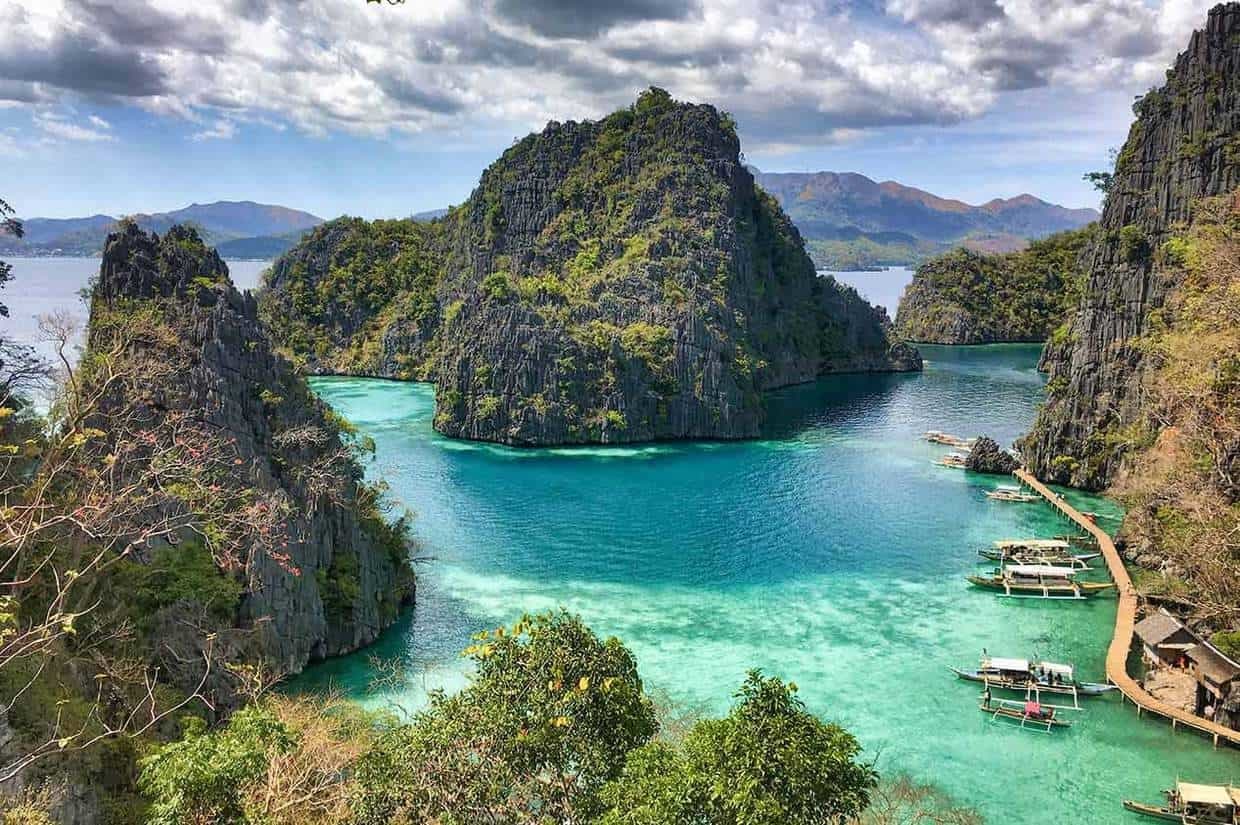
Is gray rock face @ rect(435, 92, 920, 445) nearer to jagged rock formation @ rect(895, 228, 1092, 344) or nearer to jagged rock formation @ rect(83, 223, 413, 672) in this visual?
jagged rock formation @ rect(895, 228, 1092, 344)

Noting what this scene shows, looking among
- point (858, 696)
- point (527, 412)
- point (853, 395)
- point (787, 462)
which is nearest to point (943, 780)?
point (858, 696)

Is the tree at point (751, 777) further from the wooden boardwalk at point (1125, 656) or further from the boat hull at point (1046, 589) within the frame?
the boat hull at point (1046, 589)

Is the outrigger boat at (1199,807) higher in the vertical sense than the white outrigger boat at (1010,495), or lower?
lower

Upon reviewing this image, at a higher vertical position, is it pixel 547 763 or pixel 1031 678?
pixel 547 763

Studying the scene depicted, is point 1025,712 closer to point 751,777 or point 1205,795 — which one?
point 1205,795

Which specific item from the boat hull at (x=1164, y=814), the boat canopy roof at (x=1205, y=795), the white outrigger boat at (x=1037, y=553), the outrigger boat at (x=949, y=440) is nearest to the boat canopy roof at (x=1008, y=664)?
the boat hull at (x=1164, y=814)

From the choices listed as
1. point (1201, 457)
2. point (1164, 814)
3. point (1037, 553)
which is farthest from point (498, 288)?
point (1164, 814)

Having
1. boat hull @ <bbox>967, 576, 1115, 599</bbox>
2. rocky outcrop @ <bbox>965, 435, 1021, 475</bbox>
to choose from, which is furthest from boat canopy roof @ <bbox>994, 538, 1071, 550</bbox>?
rocky outcrop @ <bbox>965, 435, 1021, 475</bbox>
